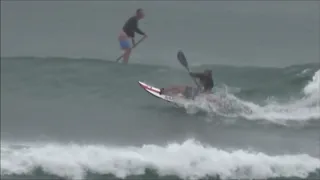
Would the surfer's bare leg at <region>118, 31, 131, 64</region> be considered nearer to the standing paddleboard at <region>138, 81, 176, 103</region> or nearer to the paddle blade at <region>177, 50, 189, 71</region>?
the standing paddleboard at <region>138, 81, 176, 103</region>

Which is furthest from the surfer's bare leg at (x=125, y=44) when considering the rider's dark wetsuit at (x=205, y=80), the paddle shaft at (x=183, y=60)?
the rider's dark wetsuit at (x=205, y=80)

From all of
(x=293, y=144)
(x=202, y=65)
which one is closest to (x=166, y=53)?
(x=202, y=65)

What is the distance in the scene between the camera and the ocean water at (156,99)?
806 cm

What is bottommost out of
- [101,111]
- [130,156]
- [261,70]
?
[130,156]

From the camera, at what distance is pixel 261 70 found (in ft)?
34.2

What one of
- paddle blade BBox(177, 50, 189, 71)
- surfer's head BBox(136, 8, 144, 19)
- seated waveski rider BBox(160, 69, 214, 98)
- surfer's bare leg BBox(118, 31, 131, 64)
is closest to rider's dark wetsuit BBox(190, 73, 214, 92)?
seated waveski rider BBox(160, 69, 214, 98)

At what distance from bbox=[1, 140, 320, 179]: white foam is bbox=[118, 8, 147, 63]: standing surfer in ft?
7.76

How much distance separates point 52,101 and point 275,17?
313 cm

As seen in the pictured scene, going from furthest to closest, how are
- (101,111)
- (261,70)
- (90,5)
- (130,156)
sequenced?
(90,5), (261,70), (101,111), (130,156)

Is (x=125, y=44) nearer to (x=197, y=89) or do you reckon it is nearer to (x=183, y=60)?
(x=183, y=60)

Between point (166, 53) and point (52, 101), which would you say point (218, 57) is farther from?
point (52, 101)

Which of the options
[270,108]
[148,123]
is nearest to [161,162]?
[148,123]

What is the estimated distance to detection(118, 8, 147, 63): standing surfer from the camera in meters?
10.3

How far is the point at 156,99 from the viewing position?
9.90 metres
